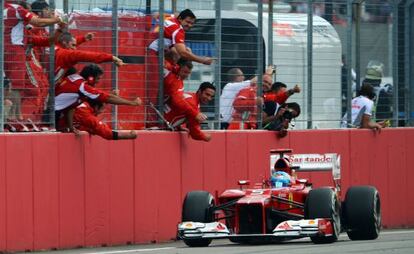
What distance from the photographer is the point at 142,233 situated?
17.2 metres

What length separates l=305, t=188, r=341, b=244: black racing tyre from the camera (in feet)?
49.8

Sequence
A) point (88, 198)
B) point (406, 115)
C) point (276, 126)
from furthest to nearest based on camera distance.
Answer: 1. point (406, 115)
2. point (276, 126)
3. point (88, 198)

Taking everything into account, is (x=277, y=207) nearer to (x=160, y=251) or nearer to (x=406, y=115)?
(x=160, y=251)

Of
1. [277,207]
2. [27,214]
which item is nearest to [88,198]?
[27,214]

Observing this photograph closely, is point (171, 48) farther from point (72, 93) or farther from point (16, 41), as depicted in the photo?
point (16, 41)

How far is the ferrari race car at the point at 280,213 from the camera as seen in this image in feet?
49.8

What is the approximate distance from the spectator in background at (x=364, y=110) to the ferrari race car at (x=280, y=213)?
3941mm

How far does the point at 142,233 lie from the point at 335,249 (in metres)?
3.62

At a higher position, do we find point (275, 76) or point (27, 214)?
point (275, 76)

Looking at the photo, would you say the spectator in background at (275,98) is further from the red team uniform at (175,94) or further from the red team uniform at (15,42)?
the red team uniform at (15,42)

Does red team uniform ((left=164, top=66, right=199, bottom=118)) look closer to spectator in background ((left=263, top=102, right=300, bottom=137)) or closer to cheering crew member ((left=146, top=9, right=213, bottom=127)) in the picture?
cheering crew member ((left=146, top=9, right=213, bottom=127))

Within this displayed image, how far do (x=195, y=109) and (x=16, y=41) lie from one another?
2.92 m

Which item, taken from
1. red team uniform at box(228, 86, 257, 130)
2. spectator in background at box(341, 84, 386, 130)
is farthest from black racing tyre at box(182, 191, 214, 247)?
spectator in background at box(341, 84, 386, 130)

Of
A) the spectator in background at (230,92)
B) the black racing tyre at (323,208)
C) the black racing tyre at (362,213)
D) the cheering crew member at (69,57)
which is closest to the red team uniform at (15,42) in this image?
the cheering crew member at (69,57)
